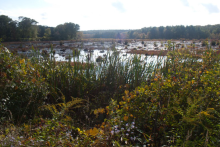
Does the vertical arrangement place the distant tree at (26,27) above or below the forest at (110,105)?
above

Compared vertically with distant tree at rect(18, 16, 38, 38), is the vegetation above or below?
below

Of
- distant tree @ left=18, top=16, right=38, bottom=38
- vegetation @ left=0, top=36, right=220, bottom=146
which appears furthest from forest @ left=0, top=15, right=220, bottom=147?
distant tree @ left=18, top=16, right=38, bottom=38

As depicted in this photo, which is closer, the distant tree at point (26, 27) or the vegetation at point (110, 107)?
the vegetation at point (110, 107)

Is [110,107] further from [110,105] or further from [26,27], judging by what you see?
[26,27]

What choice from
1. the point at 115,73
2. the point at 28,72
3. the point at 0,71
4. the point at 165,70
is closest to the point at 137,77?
the point at 115,73

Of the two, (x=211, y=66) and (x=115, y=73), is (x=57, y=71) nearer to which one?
(x=115, y=73)

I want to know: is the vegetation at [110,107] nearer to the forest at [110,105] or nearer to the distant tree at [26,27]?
the forest at [110,105]

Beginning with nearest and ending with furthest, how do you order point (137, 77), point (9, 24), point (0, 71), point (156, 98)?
point (156, 98) → point (0, 71) → point (137, 77) → point (9, 24)

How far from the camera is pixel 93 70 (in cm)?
437

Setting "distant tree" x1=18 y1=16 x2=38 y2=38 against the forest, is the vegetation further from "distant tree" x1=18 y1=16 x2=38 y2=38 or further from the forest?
"distant tree" x1=18 y1=16 x2=38 y2=38

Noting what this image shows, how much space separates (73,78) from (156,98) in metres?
2.50

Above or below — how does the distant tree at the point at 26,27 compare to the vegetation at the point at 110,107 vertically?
above

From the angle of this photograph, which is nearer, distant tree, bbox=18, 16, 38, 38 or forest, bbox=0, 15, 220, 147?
forest, bbox=0, 15, 220, 147

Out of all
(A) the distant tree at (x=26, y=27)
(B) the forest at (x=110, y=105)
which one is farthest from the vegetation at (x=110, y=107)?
(A) the distant tree at (x=26, y=27)
